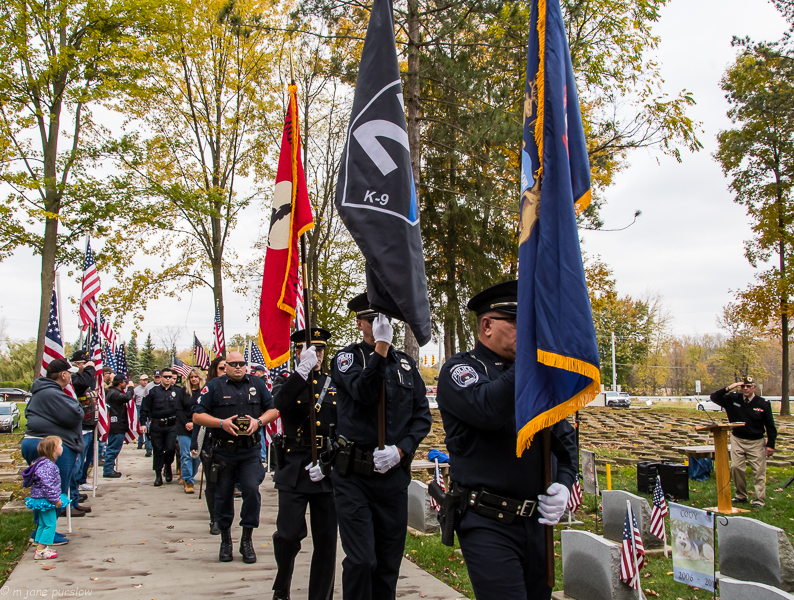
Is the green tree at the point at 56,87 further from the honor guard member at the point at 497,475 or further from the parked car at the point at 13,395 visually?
the parked car at the point at 13,395

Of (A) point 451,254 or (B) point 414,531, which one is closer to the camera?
(B) point 414,531

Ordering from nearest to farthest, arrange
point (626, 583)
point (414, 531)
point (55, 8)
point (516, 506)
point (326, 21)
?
point (516, 506)
point (626, 583)
point (414, 531)
point (326, 21)
point (55, 8)

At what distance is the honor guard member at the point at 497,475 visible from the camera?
2.92 m

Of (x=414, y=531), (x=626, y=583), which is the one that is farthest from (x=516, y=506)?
(x=414, y=531)

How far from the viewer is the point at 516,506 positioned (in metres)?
3.01

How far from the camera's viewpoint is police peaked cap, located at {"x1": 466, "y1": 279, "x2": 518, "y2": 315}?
3322 mm

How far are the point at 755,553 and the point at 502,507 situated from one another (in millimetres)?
3470

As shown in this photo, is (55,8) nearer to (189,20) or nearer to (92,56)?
(92,56)

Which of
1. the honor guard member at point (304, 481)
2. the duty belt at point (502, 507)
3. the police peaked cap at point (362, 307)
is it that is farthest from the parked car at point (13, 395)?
the duty belt at point (502, 507)

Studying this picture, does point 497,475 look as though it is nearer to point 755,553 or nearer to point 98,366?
point 755,553

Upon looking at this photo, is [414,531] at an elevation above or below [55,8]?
below

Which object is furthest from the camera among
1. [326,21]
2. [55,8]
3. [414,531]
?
[55,8]

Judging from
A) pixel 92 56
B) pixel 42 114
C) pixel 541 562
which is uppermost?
pixel 92 56

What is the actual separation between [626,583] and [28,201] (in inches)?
A: 729
